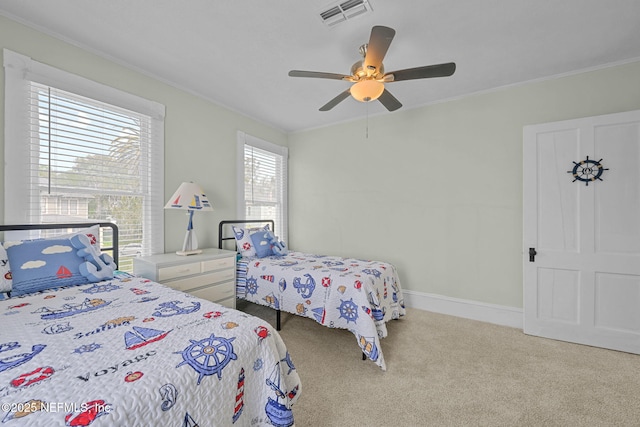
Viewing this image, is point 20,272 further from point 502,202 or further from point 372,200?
point 502,202

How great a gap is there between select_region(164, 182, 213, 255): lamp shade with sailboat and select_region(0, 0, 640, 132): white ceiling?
118 centimetres

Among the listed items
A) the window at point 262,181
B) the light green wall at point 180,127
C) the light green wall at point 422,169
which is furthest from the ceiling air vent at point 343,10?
the window at point 262,181

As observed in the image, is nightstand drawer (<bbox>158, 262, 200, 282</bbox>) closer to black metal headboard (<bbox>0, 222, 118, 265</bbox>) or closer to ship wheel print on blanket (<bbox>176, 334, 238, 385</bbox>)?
black metal headboard (<bbox>0, 222, 118, 265</bbox>)

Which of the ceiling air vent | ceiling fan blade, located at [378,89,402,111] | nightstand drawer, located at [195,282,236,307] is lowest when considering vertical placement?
nightstand drawer, located at [195,282,236,307]

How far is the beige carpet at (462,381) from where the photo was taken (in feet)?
5.39

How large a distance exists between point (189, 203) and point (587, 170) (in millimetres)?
3909

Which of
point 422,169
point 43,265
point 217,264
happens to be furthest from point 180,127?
point 422,169

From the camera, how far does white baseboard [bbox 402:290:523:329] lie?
293 cm

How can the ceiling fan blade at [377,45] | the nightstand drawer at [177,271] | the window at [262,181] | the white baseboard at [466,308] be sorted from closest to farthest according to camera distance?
the ceiling fan blade at [377,45]
the nightstand drawer at [177,271]
the white baseboard at [466,308]
the window at [262,181]

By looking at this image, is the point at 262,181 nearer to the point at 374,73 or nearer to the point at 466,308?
the point at 374,73

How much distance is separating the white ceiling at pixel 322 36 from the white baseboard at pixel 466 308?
2488 millimetres

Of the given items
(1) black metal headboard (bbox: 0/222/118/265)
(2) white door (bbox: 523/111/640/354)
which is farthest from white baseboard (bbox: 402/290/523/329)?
(1) black metal headboard (bbox: 0/222/118/265)

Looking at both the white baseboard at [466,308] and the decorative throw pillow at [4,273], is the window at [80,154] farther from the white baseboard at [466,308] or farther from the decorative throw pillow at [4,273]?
the white baseboard at [466,308]

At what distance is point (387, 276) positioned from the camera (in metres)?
2.80
